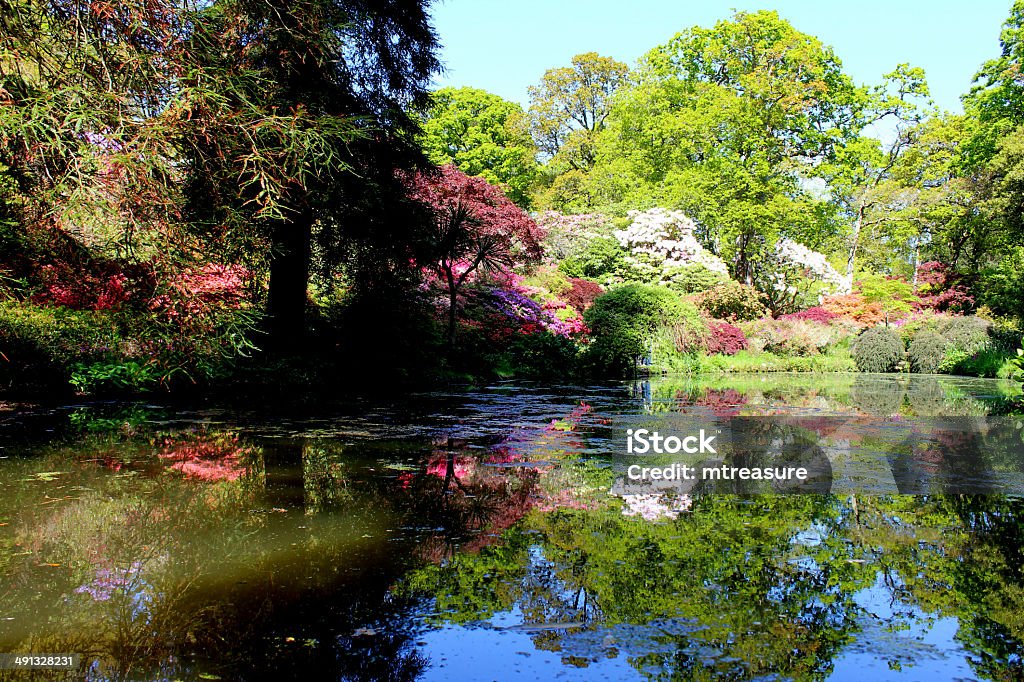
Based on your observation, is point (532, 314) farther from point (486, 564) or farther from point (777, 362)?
point (486, 564)

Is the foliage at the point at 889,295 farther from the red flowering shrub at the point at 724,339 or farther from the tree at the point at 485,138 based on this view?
the tree at the point at 485,138

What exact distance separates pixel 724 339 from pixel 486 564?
19.1 m

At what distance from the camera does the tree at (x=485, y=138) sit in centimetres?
3541

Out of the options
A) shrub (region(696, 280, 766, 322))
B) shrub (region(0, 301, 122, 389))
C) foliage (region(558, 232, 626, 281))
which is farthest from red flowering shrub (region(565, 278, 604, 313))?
shrub (region(0, 301, 122, 389))

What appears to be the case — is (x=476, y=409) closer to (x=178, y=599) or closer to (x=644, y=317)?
(x=178, y=599)

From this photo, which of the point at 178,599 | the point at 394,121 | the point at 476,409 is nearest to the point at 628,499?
the point at 178,599

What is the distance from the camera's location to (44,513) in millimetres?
4090

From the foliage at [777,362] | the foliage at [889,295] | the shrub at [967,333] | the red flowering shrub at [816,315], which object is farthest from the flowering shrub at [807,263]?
the shrub at [967,333]

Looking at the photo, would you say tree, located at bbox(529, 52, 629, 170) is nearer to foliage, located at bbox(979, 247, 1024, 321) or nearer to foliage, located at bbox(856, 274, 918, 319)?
foliage, located at bbox(856, 274, 918, 319)

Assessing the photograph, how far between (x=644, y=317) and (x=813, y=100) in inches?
581

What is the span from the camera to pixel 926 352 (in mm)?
21094

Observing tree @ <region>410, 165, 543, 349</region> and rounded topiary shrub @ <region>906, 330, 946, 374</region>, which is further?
rounded topiary shrub @ <region>906, 330, 946, 374</region>

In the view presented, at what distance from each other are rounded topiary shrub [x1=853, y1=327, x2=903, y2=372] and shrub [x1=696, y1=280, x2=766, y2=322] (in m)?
3.36

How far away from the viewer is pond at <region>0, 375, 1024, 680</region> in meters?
2.41
